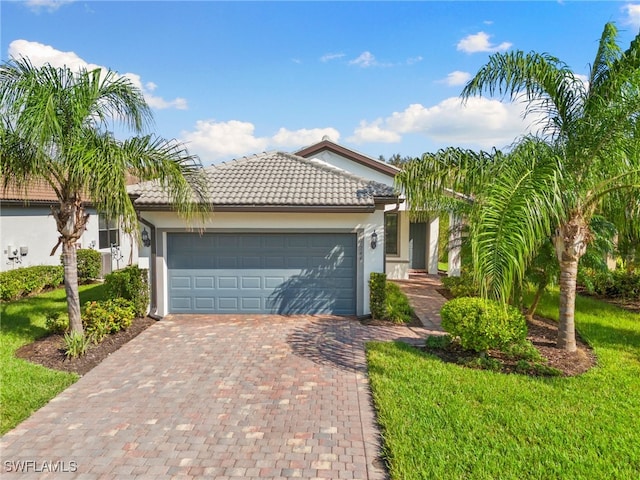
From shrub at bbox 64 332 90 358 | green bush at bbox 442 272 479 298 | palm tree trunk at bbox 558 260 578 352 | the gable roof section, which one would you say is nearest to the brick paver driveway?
shrub at bbox 64 332 90 358

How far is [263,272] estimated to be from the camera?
10.9 metres

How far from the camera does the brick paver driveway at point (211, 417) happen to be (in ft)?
14.1

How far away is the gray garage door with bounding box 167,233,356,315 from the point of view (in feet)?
35.7

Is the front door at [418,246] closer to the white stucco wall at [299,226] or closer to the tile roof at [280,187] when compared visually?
the tile roof at [280,187]

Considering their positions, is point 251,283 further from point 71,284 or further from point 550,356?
point 550,356

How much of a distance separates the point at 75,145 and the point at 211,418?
17.5 feet

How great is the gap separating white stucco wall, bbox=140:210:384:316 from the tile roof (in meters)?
0.45

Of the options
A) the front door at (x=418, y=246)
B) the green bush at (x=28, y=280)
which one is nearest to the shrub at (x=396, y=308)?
the front door at (x=418, y=246)

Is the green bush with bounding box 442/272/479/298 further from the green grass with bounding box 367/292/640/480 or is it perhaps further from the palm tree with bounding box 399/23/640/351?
the green grass with bounding box 367/292/640/480

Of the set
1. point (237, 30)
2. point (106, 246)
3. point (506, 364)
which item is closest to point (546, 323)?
point (506, 364)

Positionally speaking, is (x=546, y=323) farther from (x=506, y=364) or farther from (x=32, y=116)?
(x=32, y=116)

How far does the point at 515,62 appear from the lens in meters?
7.52

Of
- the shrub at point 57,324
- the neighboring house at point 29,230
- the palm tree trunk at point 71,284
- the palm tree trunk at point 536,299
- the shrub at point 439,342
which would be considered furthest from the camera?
the neighboring house at point 29,230

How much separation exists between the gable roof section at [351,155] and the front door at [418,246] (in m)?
2.77
